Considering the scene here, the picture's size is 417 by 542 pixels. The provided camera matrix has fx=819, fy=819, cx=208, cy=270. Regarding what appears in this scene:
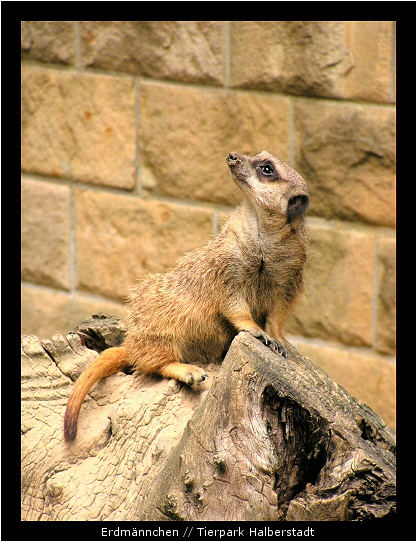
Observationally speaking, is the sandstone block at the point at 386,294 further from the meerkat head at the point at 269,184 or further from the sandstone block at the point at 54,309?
the sandstone block at the point at 54,309

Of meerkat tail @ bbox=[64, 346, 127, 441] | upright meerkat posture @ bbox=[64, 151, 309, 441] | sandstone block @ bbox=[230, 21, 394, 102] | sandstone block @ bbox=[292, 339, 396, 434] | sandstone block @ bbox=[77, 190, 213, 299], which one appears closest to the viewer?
meerkat tail @ bbox=[64, 346, 127, 441]

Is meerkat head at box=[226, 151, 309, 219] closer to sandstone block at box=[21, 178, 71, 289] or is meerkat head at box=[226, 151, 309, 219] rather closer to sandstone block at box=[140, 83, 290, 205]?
sandstone block at box=[140, 83, 290, 205]

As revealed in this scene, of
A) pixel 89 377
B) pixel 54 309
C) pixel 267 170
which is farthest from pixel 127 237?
pixel 89 377

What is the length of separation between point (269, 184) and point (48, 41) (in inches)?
75.4

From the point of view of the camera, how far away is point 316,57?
3.27 metres

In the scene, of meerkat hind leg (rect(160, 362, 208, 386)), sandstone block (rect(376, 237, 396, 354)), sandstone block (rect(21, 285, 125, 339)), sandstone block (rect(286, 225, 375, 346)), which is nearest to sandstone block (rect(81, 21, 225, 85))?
sandstone block (rect(286, 225, 375, 346))

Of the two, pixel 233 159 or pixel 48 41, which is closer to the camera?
pixel 233 159

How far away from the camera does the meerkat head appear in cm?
242

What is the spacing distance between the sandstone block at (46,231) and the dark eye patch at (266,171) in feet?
5.62

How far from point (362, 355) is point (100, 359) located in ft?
4.84

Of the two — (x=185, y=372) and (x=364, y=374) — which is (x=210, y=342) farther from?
(x=364, y=374)

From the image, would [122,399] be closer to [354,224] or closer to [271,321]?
[271,321]

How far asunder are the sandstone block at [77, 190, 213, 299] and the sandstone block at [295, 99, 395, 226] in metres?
0.54

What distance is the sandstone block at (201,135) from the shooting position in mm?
3457
